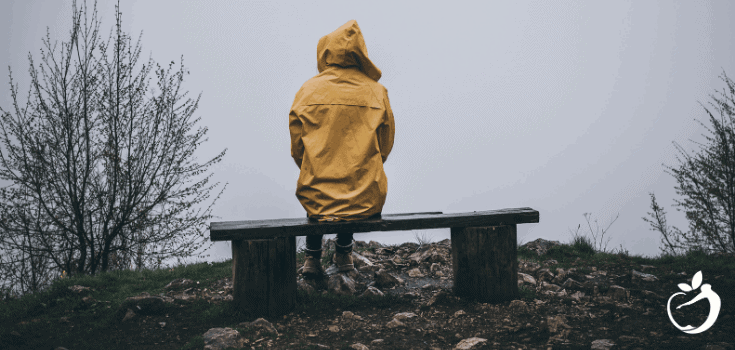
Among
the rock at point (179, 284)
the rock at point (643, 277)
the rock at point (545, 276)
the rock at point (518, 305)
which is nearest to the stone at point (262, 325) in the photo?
the rock at point (179, 284)

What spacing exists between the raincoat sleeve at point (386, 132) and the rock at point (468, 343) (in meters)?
1.88

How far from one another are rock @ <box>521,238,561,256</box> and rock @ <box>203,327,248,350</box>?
14.1 ft

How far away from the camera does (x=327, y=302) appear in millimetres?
3932

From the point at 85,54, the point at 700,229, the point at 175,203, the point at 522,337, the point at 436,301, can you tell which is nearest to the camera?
the point at 522,337

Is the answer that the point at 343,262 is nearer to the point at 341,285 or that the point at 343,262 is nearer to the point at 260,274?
the point at 341,285

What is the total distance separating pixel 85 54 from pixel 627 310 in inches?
259

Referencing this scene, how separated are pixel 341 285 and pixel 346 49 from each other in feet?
7.14

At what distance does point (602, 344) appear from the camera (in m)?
2.94

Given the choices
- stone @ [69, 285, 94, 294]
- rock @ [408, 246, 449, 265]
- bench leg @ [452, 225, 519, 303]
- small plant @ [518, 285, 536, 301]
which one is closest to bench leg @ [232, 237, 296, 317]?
bench leg @ [452, 225, 519, 303]

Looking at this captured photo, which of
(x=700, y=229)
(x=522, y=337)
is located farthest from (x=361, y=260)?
(x=700, y=229)

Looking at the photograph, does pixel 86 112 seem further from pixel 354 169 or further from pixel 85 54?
pixel 354 169

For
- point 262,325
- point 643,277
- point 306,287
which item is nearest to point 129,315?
point 262,325

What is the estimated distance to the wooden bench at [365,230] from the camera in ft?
11.8

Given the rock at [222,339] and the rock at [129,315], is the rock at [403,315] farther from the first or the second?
the rock at [129,315]
